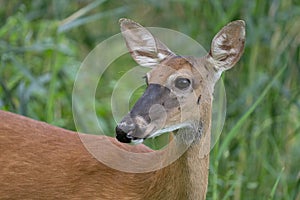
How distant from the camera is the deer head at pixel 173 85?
14.0ft

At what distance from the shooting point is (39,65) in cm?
670

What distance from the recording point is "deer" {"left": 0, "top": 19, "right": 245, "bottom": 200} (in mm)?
4469

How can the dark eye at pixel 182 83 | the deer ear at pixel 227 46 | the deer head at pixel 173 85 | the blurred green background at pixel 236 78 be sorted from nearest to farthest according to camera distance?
the deer head at pixel 173 85 → the dark eye at pixel 182 83 → the deer ear at pixel 227 46 → the blurred green background at pixel 236 78

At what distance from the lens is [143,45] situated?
4738mm

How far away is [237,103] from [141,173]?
1.47m

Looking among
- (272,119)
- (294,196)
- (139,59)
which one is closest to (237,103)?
(272,119)

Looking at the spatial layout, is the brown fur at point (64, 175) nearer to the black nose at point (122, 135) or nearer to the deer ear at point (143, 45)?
the deer ear at point (143, 45)

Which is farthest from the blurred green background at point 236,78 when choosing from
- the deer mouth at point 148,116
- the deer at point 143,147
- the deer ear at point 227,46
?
the deer mouth at point 148,116

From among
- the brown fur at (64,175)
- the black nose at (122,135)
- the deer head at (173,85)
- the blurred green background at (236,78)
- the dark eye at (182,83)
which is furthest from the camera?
the blurred green background at (236,78)

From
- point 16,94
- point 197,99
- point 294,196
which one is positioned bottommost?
point 294,196

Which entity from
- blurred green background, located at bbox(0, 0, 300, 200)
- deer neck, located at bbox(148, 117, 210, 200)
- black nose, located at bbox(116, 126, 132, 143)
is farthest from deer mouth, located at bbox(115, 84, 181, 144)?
blurred green background, located at bbox(0, 0, 300, 200)

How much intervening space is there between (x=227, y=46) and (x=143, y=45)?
0.34m

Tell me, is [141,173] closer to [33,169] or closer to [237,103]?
[33,169]

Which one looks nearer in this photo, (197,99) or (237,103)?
(197,99)
